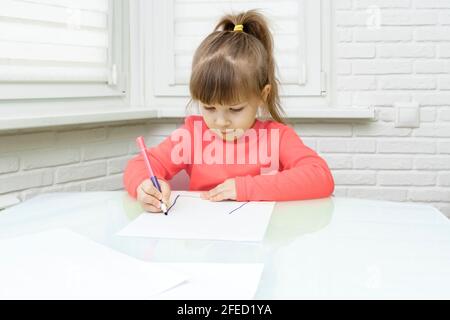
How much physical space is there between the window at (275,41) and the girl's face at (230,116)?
53 cm

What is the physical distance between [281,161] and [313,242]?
2.05 ft

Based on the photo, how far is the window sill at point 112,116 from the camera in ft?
4.31

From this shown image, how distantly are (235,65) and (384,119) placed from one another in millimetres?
788

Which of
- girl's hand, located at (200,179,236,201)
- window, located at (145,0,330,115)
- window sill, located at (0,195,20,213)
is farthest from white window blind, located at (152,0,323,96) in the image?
girl's hand, located at (200,179,236,201)

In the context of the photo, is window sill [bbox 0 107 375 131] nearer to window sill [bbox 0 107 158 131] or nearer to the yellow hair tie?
window sill [bbox 0 107 158 131]

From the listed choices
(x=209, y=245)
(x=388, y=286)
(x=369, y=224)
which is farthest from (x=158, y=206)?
(x=388, y=286)

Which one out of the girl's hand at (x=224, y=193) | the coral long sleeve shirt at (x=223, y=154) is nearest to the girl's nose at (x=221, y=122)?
the coral long sleeve shirt at (x=223, y=154)

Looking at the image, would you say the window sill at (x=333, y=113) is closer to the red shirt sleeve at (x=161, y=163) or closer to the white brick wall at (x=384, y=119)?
the white brick wall at (x=384, y=119)

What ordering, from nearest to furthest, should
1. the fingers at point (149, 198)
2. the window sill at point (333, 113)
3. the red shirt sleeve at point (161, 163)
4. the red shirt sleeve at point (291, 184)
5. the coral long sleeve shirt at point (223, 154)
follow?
the fingers at point (149, 198)
the red shirt sleeve at point (291, 184)
the red shirt sleeve at point (161, 163)
the coral long sleeve shirt at point (223, 154)
the window sill at point (333, 113)

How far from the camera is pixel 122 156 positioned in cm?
179

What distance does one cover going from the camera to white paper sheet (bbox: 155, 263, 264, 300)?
0.53m

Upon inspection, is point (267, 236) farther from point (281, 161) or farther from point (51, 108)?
point (51, 108)
